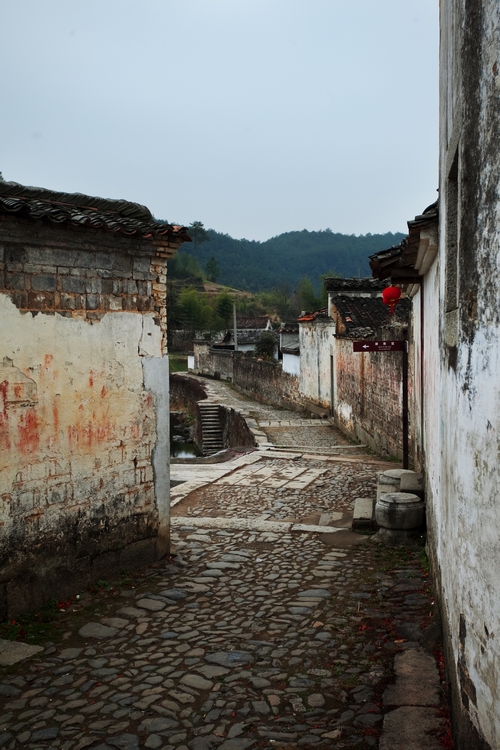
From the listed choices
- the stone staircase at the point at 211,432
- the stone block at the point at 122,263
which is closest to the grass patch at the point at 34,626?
the stone block at the point at 122,263

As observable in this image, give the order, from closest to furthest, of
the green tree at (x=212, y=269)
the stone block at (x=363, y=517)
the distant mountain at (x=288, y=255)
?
the stone block at (x=363, y=517), the green tree at (x=212, y=269), the distant mountain at (x=288, y=255)

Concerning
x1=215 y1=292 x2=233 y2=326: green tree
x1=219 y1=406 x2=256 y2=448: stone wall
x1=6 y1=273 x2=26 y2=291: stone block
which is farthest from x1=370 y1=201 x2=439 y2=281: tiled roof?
x1=215 y1=292 x2=233 y2=326: green tree

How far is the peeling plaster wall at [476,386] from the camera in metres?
2.39

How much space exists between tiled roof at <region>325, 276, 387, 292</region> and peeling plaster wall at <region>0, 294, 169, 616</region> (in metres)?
15.0

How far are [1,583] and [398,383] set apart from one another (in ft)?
28.6

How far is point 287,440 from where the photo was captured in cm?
1709

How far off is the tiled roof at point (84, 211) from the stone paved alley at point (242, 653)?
3459 mm

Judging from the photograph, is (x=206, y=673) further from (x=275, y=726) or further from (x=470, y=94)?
(x=470, y=94)

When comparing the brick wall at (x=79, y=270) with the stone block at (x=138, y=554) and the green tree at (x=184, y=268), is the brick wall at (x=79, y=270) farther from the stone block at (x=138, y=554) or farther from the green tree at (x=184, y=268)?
the green tree at (x=184, y=268)

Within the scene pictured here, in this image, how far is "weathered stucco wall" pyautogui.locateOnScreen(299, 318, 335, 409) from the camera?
2209cm

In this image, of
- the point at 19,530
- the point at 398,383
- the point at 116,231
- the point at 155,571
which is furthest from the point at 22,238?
the point at 398,383

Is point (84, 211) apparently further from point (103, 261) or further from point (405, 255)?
point (405, 255)

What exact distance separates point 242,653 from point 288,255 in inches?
6892

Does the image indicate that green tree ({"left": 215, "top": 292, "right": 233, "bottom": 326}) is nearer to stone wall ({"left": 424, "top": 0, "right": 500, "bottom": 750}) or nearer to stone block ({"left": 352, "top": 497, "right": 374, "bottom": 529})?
stone block ({"left": 352, "top": 497, "right": 374, "bottom": 529})
